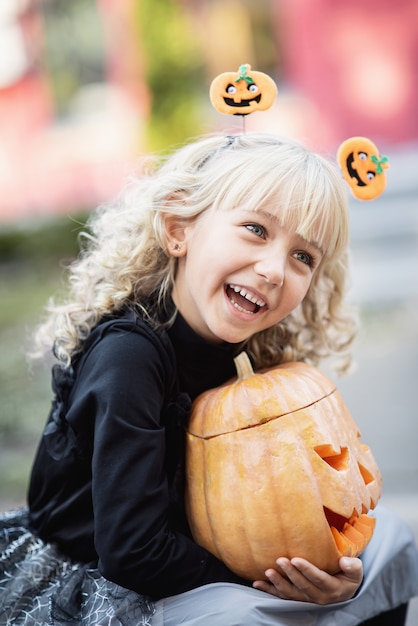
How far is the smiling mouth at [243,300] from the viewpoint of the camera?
6.79ft

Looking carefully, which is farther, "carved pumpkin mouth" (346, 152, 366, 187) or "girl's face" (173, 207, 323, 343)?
"carved pumpkin mouth" (346, 152, 366, 187)

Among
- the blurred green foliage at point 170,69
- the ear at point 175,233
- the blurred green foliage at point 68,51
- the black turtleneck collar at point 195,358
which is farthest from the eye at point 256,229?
the blurred green foliage at point 68,51

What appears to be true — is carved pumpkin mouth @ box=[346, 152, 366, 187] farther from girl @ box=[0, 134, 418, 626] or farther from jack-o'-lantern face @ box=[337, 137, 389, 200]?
girl @ box=[0, 134, 418, 626]

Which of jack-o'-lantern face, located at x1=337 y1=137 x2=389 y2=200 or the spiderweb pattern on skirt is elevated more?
jack-o'-lantern face, located at x1=337 y1=137 x2=389 y2=200

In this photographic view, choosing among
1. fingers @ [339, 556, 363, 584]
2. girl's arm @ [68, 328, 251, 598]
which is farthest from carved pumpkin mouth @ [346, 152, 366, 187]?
fingers @ [339, 556, 363, 584]

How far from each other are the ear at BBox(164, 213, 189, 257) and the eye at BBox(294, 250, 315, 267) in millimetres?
325

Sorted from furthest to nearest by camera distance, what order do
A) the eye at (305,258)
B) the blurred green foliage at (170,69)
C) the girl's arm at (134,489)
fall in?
the blurred green foliage at (170,69)
the eye at (305,258)
the girl's arm at (134,489)

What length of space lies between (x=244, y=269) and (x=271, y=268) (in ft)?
0.27

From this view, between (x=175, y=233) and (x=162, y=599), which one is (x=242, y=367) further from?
(x=162, y=599)

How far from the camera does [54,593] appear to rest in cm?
201

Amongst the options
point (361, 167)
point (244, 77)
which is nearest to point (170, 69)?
point (244, 77)

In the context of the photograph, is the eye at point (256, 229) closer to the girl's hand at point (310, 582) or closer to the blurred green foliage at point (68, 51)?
the girl's hand at point (310, 582)

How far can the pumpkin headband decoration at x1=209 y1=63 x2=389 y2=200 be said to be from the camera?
2.28m

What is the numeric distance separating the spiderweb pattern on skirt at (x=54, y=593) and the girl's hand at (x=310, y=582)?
307 mm
